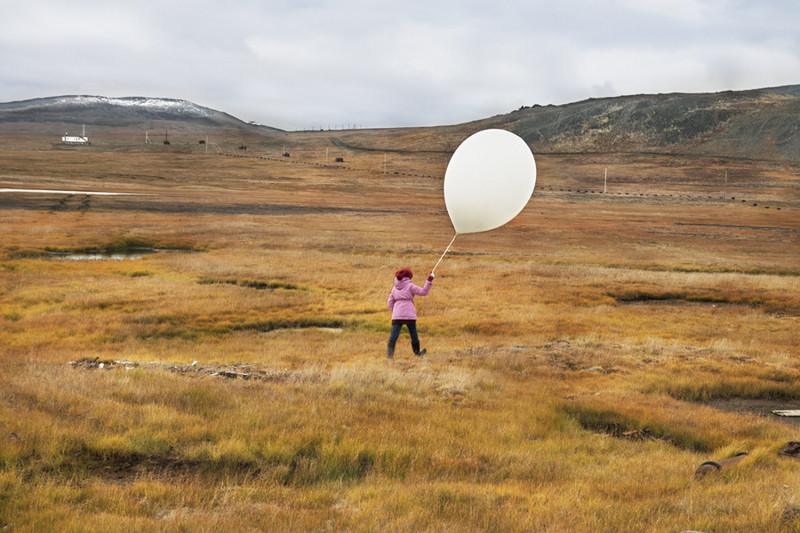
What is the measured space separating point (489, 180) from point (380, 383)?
460cm

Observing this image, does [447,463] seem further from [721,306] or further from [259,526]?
[721,306]

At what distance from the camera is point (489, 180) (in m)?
14.2

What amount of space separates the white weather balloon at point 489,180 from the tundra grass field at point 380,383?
351cm

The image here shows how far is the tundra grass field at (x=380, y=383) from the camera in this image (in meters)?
7.55

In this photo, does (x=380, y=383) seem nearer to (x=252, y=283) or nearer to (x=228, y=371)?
(x=228, y=371)

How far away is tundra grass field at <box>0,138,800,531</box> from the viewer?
755 cm

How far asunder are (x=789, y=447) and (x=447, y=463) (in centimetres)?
580

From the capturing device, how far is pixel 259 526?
6.74 m

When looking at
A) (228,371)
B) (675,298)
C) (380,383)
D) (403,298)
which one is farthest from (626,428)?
(675,298)

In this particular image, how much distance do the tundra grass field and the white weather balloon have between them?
3.51 meters

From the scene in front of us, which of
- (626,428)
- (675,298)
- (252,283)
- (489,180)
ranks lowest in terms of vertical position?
(675,298)

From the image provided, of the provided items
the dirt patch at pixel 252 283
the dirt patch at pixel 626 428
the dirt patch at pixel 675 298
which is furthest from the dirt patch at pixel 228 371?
the dirt patch at pixel 675 298

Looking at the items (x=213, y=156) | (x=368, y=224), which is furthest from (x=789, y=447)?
(x=213, y=156)

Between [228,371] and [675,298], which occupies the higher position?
[228,371]
